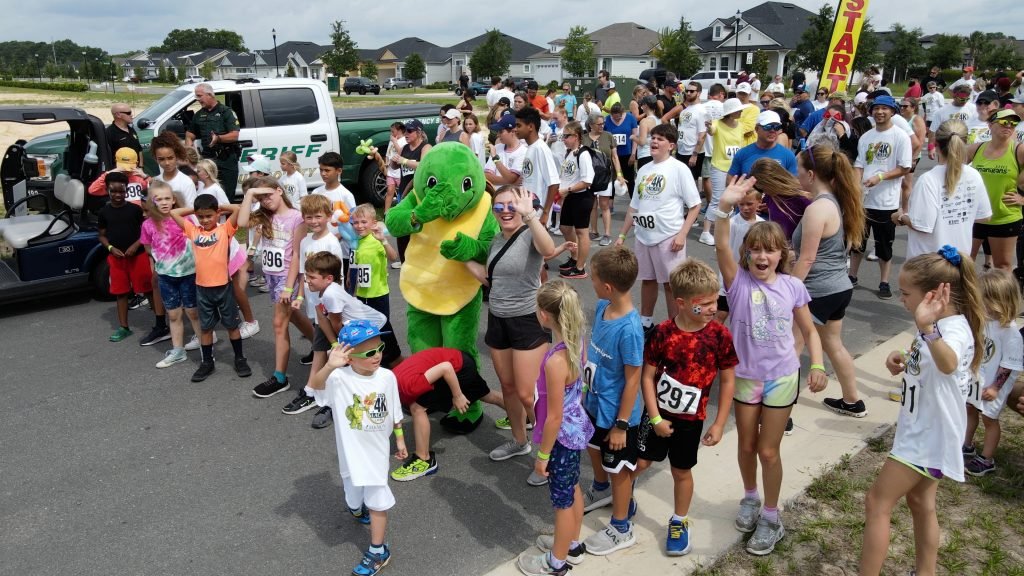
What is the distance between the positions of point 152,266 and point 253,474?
3153 millimetres

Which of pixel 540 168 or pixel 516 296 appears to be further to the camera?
pixel 540 168

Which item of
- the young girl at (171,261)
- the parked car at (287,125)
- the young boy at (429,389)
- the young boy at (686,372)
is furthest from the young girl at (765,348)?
the parked car at (287,125)

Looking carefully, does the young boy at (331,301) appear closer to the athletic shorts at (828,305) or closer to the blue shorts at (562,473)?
the blue shorts at (562,473)

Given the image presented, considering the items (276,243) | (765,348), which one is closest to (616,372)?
(765,348)

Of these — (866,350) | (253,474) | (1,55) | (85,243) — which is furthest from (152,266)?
(1,55)

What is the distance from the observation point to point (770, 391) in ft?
11.4

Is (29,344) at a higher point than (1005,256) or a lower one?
lower

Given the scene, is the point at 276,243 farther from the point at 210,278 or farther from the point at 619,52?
the point at 619,52

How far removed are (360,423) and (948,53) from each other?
227 feet

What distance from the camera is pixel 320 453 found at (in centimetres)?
471

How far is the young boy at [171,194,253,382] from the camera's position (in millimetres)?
5738

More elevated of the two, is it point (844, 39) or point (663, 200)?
point (844, 39)

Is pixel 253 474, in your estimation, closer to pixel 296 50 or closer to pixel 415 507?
pixel 415 507

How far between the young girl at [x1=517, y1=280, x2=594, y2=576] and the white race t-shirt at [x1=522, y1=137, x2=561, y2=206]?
4.00 m
